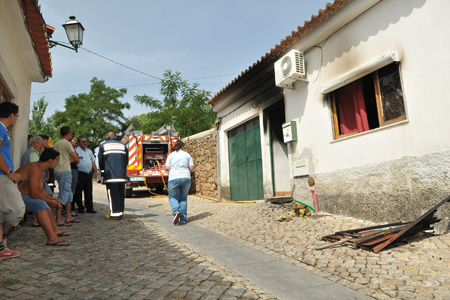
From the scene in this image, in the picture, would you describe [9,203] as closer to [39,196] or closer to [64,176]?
[39,196]

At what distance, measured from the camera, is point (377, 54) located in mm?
4914

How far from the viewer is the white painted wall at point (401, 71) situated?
4.08 meters

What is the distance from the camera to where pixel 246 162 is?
9211mm

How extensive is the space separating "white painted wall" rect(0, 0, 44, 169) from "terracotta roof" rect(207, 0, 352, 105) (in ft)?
16.2

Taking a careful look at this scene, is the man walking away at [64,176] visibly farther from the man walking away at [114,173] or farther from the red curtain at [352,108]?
the red curtain at [352,108]

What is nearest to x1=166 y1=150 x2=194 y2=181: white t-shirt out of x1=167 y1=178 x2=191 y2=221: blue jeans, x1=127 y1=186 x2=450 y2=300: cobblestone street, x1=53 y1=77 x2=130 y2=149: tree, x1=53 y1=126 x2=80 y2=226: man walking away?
x1=167 y1=178 x2=191 y2=221: blue jeans

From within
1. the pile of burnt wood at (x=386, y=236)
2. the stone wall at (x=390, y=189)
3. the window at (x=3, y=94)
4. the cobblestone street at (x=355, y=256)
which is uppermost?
the window at (x=3, y=94)

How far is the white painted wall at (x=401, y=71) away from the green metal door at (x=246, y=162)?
2171mm

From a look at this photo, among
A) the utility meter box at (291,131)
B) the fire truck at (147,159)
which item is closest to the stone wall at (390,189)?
the utility meter box at (291,131)

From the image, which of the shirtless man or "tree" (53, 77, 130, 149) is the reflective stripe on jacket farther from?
"tree" (53, 77, 130, 149)

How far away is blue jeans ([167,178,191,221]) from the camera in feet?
18.9

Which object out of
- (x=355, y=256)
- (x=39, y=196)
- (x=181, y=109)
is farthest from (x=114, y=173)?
(x=181, y=109)

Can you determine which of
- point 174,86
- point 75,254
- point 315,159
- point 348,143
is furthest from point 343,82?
point 174,86

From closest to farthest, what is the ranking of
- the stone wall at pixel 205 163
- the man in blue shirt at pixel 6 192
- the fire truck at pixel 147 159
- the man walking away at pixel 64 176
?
1. the man in blue shirt at pixel 6 192
2. the man walking away at pixel 64 176
3. the stone wall at pixel 205 163
4. the fire truck at pixel 147 159
